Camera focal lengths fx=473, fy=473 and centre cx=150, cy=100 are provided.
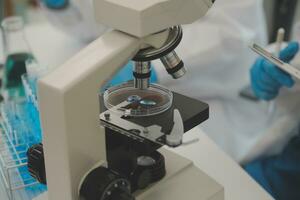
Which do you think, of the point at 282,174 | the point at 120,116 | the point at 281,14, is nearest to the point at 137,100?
the point at 120,116

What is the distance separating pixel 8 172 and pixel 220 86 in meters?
0.78

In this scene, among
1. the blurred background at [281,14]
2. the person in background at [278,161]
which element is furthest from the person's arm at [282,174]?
the blurred background at [281,14]

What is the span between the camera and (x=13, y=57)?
1232mm

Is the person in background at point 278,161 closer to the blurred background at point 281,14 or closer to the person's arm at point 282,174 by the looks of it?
the person's arm at point 282,174

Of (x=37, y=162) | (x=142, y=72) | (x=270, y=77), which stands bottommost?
(x=270, y=77)

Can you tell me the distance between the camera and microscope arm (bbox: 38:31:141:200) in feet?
2.01

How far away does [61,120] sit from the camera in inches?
24.2

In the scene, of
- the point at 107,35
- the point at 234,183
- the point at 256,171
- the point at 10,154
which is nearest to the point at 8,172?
the point at 10,154

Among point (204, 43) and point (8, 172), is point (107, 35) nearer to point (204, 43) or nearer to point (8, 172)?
point (8, 172)

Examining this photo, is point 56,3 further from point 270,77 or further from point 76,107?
point 76,107

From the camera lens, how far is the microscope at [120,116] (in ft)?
2.05

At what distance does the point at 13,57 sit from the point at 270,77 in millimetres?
673

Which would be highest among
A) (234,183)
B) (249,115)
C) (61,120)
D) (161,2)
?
(161,2)

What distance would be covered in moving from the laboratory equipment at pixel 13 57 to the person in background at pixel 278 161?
608 mm
